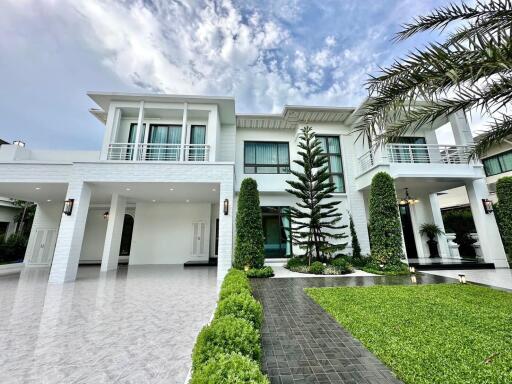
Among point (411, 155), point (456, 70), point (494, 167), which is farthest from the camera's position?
point (494, 167)

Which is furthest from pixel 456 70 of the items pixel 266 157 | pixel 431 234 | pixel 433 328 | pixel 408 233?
pixel 408 233

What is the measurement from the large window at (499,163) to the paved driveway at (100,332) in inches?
671

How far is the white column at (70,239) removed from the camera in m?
5.93

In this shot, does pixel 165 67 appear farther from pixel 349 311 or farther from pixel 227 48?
pixel 349 311

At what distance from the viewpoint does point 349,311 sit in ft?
10.5

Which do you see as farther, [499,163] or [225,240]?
[499,163]

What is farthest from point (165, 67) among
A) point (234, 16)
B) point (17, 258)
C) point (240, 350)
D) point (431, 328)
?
point (17, 258)

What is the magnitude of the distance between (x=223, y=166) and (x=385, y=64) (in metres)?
4.86

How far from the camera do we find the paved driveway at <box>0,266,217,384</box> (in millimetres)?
1895

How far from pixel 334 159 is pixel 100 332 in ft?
30.8

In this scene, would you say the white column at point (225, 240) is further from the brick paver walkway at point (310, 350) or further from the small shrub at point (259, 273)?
the brick paver walkway at point (310, 350)

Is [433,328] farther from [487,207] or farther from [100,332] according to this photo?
[487,207]

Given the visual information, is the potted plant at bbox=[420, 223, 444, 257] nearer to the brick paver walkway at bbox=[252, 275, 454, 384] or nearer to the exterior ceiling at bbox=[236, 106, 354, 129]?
the exterior ceiling at bbox=[236, 106, 354, 129]

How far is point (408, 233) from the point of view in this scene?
9773 millimetres
